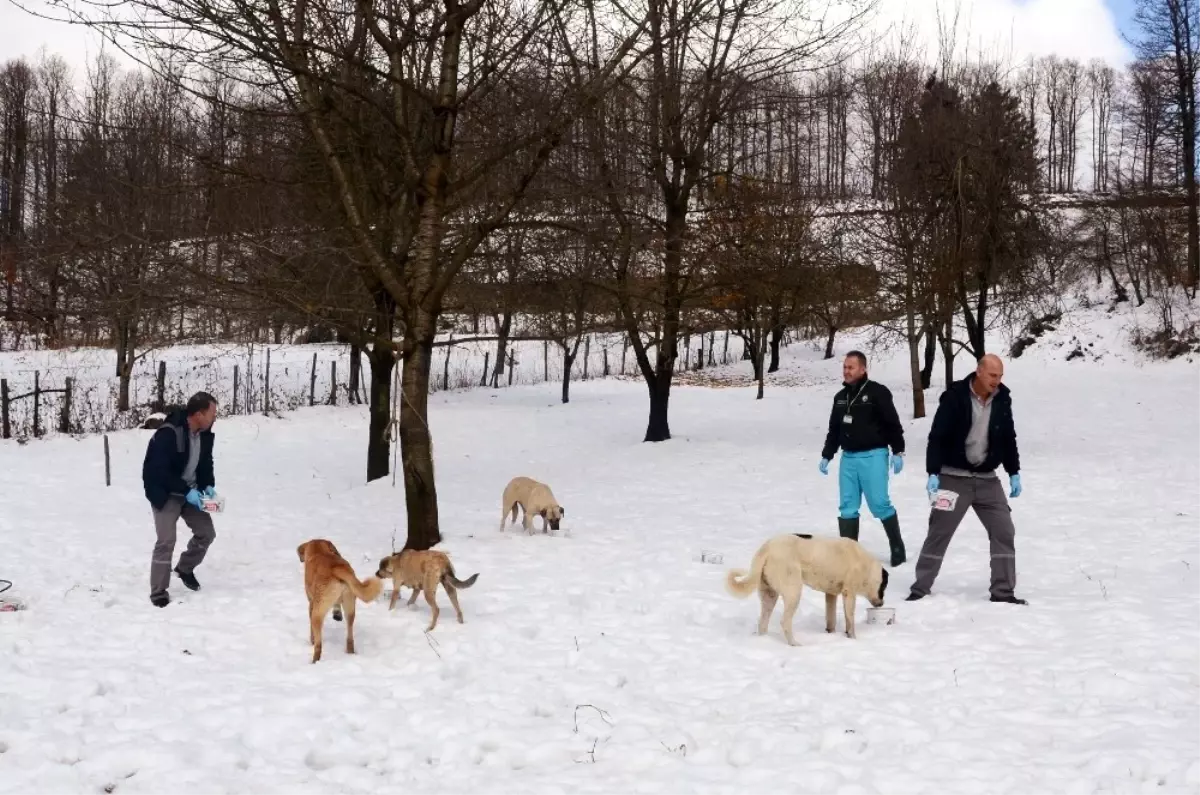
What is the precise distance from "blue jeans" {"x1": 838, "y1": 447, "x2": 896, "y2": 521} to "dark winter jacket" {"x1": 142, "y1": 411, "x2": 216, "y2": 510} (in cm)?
586

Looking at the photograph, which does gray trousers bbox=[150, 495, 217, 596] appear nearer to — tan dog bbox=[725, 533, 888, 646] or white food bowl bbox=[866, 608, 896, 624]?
tan dog bbox=[725, 533, 888, 646]

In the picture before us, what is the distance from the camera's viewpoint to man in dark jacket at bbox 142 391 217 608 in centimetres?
711

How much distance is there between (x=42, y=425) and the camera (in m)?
19.2

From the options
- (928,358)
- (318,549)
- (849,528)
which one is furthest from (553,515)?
(928,358)

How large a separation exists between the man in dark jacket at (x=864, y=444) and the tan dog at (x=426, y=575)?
3.58m

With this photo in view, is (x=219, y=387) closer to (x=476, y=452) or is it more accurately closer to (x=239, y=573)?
(x=476, y=452)

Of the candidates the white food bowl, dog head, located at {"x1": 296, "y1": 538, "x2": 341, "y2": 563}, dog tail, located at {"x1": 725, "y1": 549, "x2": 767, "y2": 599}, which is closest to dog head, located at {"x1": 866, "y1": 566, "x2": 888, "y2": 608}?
the white food bowl

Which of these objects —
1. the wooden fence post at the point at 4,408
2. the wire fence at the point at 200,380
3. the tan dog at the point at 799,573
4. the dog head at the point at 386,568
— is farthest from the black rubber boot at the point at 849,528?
the wooden fence post at the point at 4,408

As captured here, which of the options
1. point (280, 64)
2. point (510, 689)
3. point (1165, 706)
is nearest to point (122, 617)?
point (510, 689)

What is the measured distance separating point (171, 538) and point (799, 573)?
5.10 metres

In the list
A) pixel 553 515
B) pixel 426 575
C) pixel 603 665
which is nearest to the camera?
pixel 603 665

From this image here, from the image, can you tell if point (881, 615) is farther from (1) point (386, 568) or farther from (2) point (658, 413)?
(2) point (658, 413)

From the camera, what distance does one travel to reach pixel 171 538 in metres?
7.25

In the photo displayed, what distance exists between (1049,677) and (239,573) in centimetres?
692
